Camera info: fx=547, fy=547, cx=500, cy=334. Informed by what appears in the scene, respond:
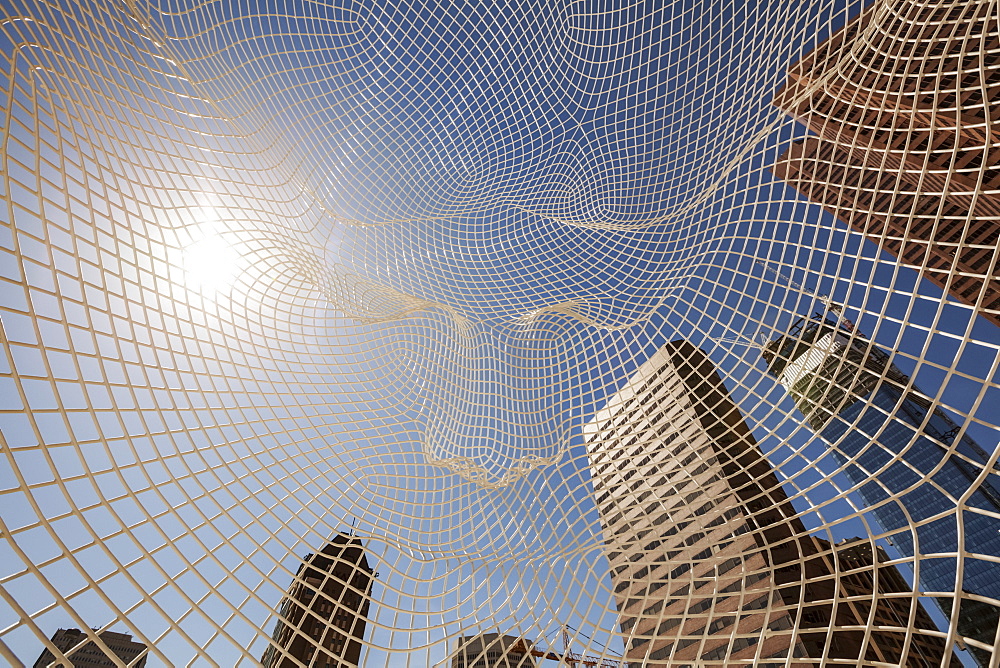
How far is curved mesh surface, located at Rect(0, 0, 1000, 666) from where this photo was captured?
3414 mm

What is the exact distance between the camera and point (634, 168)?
7.54 meters

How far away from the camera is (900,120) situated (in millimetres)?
4484

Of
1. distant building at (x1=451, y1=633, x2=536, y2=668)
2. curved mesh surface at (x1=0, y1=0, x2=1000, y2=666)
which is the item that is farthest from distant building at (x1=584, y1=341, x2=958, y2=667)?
distant building at (x1=451, y1=633, x2=536, y2=668)

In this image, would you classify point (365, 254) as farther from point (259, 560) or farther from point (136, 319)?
point (259, 560)

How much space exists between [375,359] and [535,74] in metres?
4.72

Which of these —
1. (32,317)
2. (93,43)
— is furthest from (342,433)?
(93,43)

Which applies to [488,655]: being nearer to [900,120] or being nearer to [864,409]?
[864,409]

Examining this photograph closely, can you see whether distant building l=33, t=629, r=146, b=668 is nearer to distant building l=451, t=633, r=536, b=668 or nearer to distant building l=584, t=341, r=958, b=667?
distant building l=451, t=633, r=536, b=668

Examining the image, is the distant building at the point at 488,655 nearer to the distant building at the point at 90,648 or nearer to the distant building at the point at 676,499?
the distant building at the point at 676,499

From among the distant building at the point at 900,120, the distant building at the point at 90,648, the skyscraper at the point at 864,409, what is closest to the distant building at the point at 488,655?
the skyscraper at the point at 864,409

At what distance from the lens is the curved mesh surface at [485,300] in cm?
341

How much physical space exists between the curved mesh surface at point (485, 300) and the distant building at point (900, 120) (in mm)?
64

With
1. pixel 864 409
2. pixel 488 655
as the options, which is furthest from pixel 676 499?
pixel 488 655

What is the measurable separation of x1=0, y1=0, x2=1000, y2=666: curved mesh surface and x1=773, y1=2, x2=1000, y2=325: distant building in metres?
0.06
